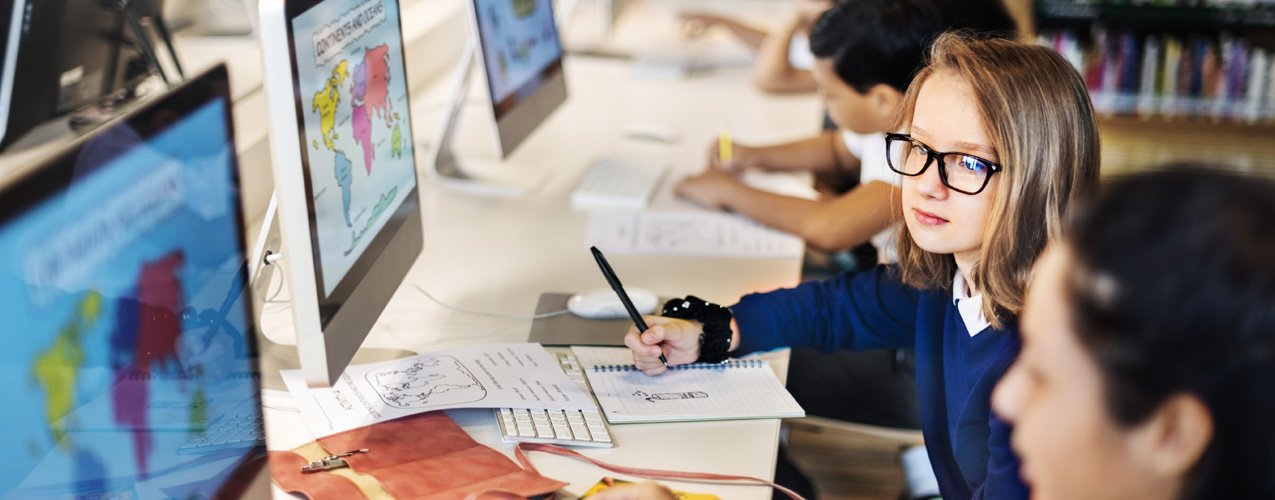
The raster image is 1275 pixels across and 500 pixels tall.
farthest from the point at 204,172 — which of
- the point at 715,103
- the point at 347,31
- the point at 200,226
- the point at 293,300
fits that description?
the point at 715,103

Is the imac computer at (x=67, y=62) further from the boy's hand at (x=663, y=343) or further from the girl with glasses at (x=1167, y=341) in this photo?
the girl with glasses at (x=1167, y=341)

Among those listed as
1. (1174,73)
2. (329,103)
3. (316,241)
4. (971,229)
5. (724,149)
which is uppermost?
(329,103)

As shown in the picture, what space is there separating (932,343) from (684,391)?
0.31 meters

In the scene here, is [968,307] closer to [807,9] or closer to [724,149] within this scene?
[724,149]

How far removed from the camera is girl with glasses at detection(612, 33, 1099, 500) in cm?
97

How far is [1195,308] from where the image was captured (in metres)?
0.51

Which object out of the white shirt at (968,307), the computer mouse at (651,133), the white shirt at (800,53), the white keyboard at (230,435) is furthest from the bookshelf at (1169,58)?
the white keyboard at (230,435)

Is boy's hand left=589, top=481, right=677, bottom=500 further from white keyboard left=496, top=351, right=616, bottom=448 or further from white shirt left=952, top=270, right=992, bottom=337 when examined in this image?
white shirt left=952, top=270, right=992, bottom=337

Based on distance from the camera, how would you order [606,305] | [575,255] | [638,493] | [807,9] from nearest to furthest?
[638,493]
[606,305]
[575,255]
[807,9]

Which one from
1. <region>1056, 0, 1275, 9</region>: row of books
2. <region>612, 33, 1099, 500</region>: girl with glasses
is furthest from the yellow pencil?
<region>1056, 0, 1275, 9</region>: row of books

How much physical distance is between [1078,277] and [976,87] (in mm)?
478

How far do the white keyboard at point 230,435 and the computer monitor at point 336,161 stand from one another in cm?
14

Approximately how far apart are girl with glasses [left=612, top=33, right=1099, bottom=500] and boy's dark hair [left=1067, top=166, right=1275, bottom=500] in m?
0.37

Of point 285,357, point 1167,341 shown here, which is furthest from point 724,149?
point 1167,341
